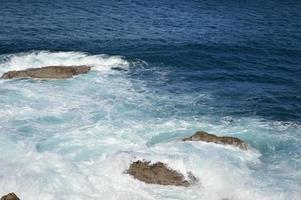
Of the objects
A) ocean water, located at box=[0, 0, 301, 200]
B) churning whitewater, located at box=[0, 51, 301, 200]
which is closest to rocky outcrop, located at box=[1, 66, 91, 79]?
churning whitewater, located at box=[0, 51, 301, 200]

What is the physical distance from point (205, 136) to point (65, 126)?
944cm

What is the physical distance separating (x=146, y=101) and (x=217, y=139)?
375 inches

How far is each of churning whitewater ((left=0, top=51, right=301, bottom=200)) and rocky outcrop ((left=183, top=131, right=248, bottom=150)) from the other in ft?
1.39

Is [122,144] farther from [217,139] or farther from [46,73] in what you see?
[46,73]

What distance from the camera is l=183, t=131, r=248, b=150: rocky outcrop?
3005cm

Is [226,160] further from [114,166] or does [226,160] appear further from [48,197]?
[48,197]

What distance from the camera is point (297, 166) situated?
2852cm

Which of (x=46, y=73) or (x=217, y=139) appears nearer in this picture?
(x=217, y=139)

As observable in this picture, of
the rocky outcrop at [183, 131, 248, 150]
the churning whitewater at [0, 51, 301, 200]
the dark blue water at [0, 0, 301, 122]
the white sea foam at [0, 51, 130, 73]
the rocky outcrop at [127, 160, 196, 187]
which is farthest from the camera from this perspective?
the white sea foam at [0, 51, 130, 73]

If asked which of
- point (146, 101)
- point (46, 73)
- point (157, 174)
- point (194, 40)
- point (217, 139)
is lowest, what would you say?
point (146, 101)

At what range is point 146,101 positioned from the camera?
38156 millimetres

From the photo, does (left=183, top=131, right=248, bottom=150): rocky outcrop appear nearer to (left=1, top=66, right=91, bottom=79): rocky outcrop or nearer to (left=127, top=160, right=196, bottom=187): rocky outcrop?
(left=127, top=160, right=196, bottom=187): rocky outcrop

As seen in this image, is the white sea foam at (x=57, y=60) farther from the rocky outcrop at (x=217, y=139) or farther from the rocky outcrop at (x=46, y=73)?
the rocky outcrop at (x=217, y=139)

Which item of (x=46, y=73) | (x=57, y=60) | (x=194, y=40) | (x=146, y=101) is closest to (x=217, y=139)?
(x=146, y=101)
